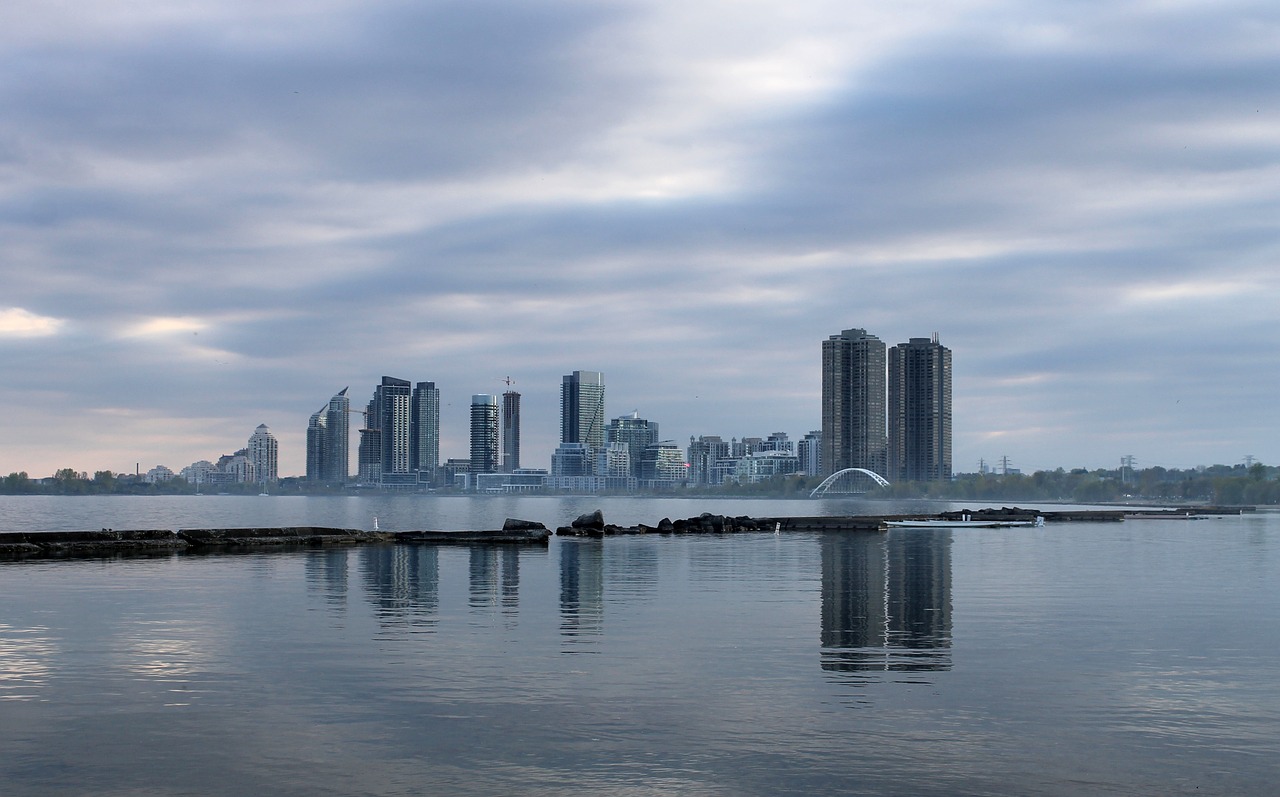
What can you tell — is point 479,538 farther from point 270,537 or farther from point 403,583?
point 403,583

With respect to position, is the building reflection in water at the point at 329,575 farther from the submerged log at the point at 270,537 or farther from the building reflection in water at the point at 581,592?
the building reflection in water at the point at 581,592

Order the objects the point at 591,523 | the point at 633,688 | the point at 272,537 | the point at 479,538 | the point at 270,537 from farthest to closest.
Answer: the point at 591,523, the point at 479,538, the point at 272,537, the point at 270,537, the point at 633,688

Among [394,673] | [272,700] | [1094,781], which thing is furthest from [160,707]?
[1094,781]

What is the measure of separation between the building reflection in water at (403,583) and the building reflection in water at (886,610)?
48.0 ft

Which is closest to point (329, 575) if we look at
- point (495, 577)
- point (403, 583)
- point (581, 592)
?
point (403, 583)

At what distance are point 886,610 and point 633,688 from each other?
20.5m

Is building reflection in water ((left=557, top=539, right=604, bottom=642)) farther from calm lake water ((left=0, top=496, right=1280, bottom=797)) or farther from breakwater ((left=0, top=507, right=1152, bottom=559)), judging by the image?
breakwater ((left=0, top=507, right=1152, bottom=559))

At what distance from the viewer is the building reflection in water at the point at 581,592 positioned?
132ft

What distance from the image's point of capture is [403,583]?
5819 cm

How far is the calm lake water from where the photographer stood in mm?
20266

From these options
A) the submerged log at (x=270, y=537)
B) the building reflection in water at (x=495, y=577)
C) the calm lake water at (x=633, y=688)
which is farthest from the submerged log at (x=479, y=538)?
the calm lake water at (x=633, y=688)

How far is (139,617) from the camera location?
42312mm

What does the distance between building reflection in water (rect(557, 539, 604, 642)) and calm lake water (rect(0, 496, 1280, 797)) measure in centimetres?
33

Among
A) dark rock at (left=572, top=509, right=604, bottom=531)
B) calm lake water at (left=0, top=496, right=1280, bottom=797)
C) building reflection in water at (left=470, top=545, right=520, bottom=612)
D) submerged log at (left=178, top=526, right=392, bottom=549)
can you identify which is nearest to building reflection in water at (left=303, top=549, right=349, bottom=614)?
calm lake water at (left=0, top=496, right=1280, bottom=797)
